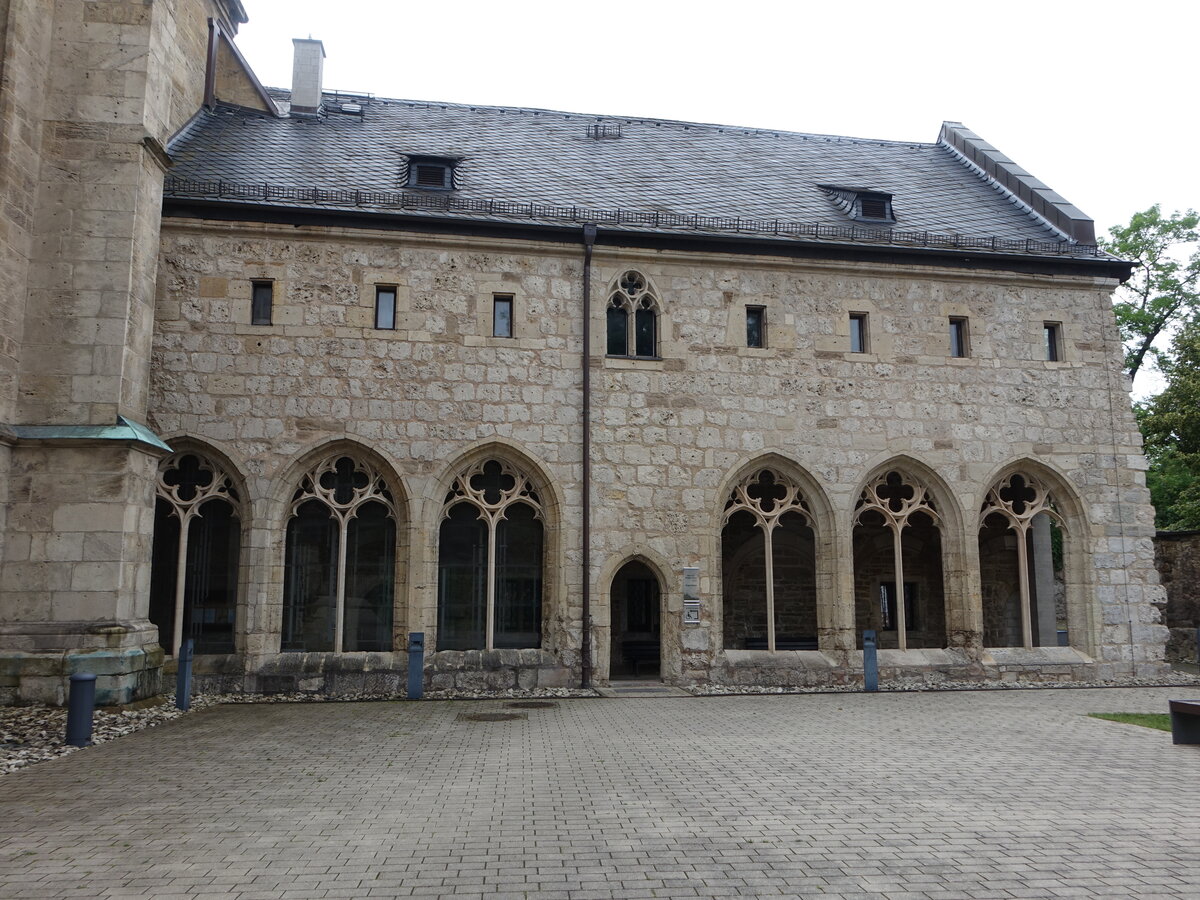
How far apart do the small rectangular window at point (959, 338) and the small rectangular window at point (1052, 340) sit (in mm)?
1387

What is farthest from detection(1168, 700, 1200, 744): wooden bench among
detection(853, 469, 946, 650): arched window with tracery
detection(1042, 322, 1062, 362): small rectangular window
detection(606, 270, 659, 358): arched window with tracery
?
detection(853, 469, 946, 650): arched window with tracery

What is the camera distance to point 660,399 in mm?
Answer: 13445

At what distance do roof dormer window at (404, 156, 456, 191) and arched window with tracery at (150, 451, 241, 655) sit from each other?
18.6ft

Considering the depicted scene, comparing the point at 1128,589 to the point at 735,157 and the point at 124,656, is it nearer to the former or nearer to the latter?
the point at 735,157

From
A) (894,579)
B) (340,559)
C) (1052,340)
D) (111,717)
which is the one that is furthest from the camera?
(894,579)

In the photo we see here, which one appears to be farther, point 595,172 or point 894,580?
point 894,580

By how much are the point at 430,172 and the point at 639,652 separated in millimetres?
8940

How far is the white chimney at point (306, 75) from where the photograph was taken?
1733 cm

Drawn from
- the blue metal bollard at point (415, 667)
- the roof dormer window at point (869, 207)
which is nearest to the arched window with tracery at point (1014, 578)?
the roof dormer window at point (869, 207)

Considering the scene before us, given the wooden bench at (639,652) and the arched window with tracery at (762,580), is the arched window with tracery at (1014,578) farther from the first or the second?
the wooden bench at (639,652)

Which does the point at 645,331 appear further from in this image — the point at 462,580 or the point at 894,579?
the point at 894,579

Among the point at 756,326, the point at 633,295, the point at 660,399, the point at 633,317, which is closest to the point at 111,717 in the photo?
the point at 660,399

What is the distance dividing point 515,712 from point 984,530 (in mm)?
→ 11628

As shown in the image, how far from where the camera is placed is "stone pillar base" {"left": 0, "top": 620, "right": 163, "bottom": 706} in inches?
378
